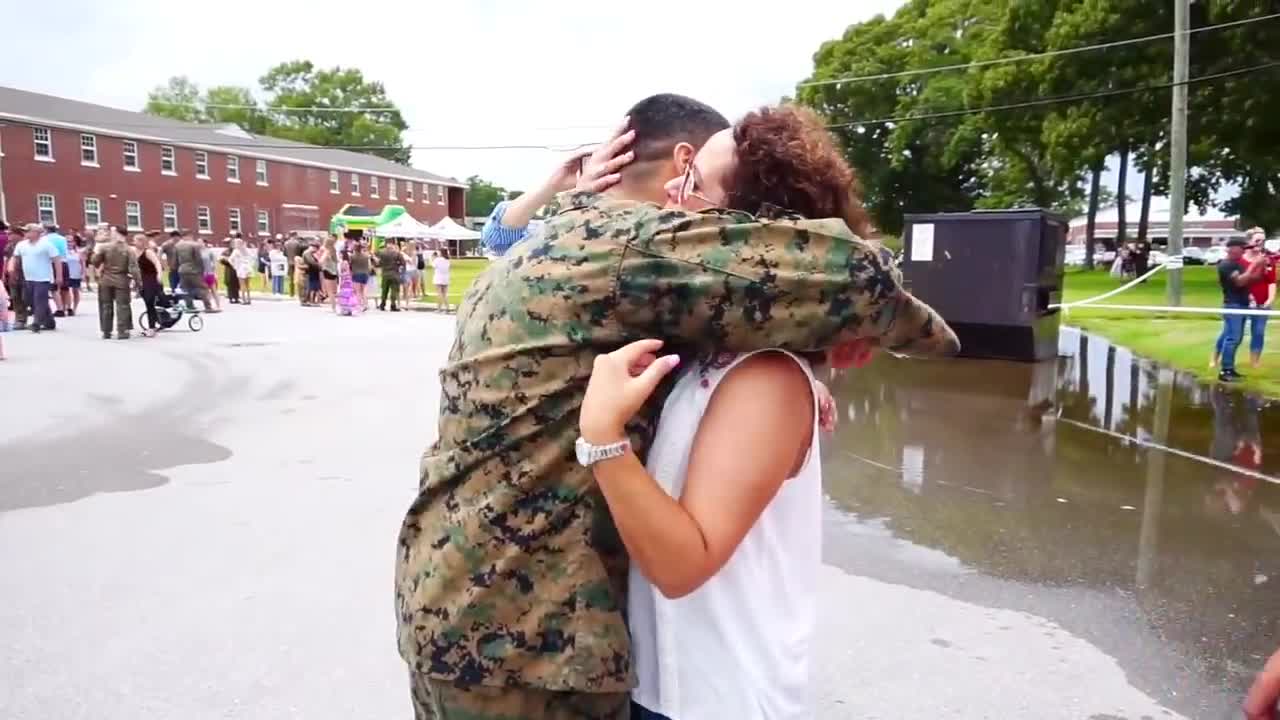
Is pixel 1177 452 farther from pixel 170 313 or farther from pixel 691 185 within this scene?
pixel 170 313

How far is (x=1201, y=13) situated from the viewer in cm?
2430

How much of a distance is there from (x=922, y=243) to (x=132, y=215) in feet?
146

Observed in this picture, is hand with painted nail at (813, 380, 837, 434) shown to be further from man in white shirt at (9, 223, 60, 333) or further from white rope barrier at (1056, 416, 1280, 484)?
man in white shirt at (9, 223, 60, 333)

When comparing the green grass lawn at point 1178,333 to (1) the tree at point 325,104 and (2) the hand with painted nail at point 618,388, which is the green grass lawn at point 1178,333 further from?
(1) the tree at point 325,104

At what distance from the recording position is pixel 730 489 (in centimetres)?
125

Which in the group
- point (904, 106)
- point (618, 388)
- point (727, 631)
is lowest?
point (727, 631)

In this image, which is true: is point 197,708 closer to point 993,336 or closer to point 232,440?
point 232,440

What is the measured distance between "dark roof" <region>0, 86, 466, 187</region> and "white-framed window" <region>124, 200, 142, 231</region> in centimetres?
330

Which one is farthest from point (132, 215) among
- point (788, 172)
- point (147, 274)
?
point (788, 172)

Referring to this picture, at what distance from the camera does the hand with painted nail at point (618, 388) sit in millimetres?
1197

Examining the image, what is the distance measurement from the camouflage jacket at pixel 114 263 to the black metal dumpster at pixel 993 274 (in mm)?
11712

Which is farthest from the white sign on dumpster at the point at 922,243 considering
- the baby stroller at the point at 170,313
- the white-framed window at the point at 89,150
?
the white-framed window at the point at 89,150

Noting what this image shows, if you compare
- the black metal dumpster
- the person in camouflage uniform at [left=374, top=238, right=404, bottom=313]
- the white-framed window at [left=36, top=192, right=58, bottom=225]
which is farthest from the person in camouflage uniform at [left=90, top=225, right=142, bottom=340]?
the white-framed window at [left=36, top=192, right=58, bottom=225]

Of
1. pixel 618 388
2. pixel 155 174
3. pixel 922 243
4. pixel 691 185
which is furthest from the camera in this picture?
pixel 155 174
